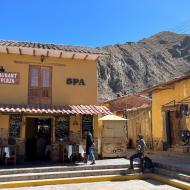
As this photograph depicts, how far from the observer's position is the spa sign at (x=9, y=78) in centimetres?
1521

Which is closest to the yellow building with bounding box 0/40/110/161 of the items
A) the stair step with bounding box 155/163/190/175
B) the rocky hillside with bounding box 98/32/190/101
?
the stair step with bounding box 155/163/190/175

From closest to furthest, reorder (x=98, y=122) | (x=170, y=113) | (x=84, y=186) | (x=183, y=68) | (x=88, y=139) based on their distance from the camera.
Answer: (x=84, y=186) → (x=88, y=139) → (x=98, y=122) → (x=170, y=113) → (x=183, y=68)

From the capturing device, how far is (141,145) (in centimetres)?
1316

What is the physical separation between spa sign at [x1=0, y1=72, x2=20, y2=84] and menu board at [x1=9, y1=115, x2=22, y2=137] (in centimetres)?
171

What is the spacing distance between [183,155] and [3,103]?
9.77 m

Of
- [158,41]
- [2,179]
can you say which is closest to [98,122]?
[2,179]

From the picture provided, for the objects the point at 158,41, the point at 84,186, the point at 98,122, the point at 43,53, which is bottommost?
the point at 84,186

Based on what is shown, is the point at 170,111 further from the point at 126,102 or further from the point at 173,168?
the point at 126,102

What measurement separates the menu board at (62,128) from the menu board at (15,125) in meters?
1.85

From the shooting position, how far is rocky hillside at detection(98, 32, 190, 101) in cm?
6153

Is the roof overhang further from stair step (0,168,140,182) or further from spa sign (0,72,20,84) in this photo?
stair step (0,168,140,182)

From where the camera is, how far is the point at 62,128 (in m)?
15.9

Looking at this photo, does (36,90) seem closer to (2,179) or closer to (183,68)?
(2,179)

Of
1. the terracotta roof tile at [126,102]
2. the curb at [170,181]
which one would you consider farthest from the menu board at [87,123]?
the terracotta roof tile at [126,102]
